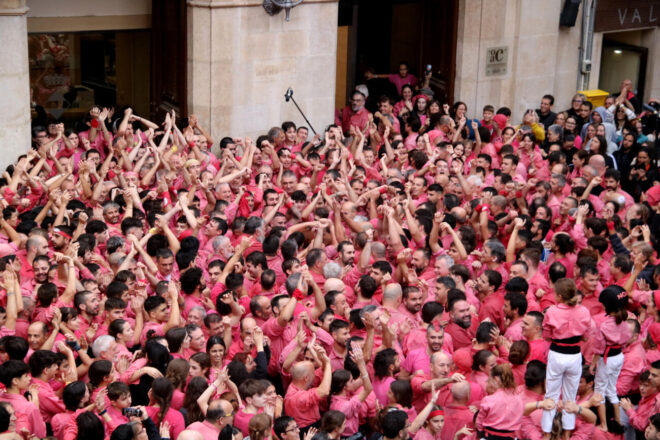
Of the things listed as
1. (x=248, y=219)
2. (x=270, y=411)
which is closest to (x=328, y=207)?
(x=248, y=219)

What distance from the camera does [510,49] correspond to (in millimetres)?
19125

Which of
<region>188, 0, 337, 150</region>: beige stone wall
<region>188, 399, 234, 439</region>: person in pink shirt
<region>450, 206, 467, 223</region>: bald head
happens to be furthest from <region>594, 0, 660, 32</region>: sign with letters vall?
<region>188, 399, 234, 439</region>: person in pink shirt

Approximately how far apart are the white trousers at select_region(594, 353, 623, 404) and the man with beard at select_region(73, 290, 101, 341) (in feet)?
15.1

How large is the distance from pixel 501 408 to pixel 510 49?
12.0m

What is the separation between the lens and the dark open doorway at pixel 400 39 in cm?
1936

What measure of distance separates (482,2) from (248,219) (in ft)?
28.3

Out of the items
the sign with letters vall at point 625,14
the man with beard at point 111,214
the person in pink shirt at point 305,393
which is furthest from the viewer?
the sign with letters vall at point 625,14

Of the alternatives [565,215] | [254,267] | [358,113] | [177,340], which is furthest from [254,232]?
[358,113]

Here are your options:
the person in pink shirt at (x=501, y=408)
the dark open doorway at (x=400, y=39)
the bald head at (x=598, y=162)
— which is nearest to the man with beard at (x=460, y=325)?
the person in pink shirt at (x=501, y=408)

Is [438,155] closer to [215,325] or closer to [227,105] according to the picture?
[227,105]

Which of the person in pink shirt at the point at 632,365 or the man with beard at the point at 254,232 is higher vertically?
the man with beard at the point at 254,232

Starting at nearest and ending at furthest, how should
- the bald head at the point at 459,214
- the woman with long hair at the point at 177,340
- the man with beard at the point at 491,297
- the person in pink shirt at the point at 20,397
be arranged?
1. the person in pink shirt at the point at 20,397
2. the woman with long hair at the point at 177,340
3. the man with beard at the point at 491,297
4. the bald head at the point at 459,214

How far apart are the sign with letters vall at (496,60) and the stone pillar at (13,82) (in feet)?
27.6

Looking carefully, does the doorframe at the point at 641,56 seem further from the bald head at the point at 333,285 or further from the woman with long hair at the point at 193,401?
the woman with long hair at the point at 193,401
